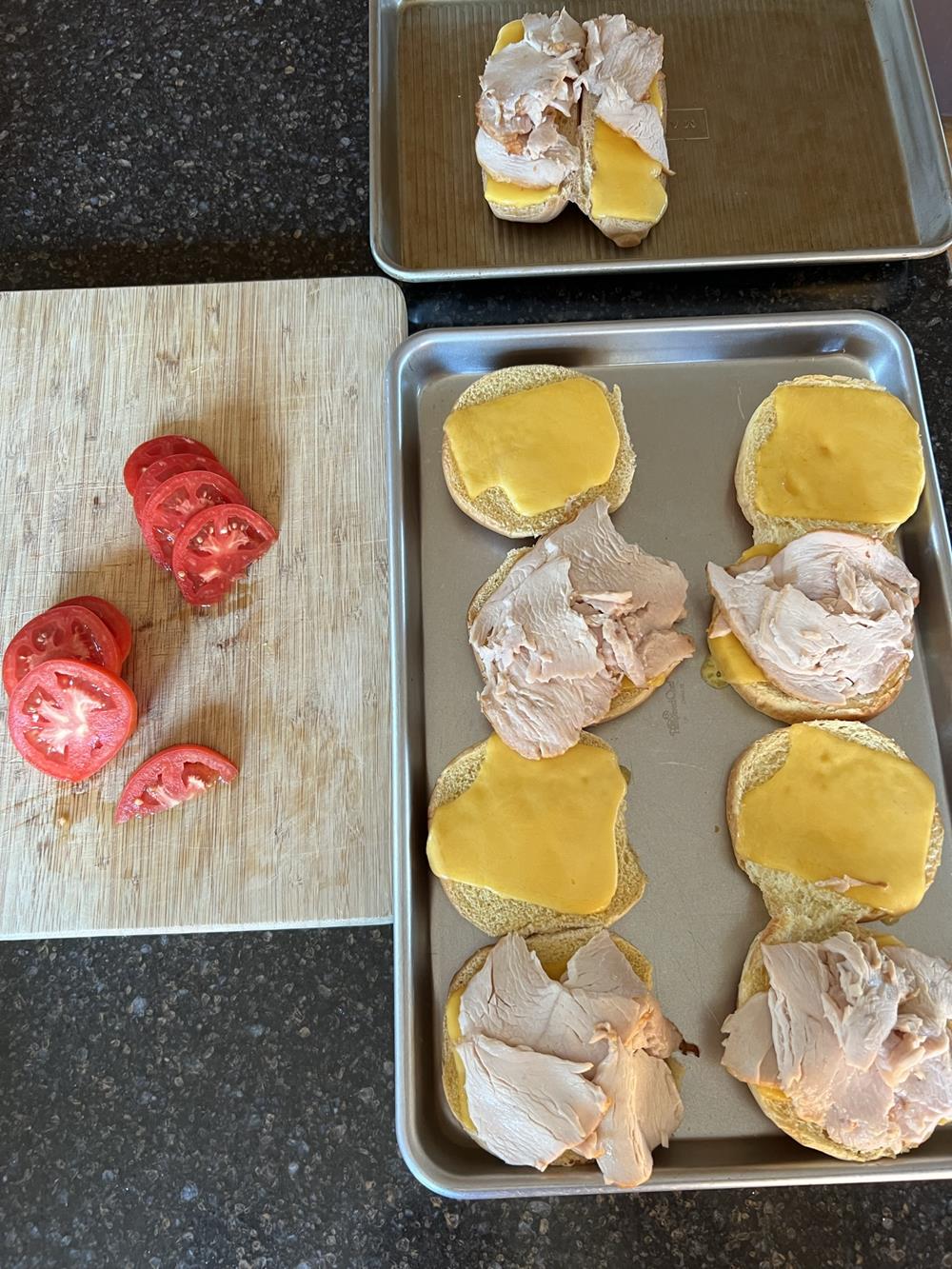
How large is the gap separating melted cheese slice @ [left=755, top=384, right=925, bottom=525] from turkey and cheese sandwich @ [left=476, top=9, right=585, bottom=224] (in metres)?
0.77

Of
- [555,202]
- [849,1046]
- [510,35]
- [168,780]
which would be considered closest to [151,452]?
[168,780]

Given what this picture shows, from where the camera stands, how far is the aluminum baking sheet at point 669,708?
1.68 metres

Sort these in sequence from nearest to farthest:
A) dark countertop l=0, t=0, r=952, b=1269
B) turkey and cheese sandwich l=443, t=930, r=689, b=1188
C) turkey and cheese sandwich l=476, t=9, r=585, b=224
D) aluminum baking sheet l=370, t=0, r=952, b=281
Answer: turkey and cheese sandwich l=443, t=930, r=689, b=1188 < dark countertop l=0, t=0, r=952, b=1269 < turkey and cheese sandwich l=476, t=9, r=585, b=224 < aluminum baking sheet l=370, t=0, r=952, b=281

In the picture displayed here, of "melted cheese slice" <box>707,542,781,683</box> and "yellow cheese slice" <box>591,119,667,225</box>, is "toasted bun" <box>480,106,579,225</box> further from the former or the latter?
"melted cheese slice" <box>707,542,781,683</box>

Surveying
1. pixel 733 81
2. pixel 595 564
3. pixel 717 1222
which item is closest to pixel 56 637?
pixel 595 564

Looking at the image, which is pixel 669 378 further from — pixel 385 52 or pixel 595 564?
pixel 385 52

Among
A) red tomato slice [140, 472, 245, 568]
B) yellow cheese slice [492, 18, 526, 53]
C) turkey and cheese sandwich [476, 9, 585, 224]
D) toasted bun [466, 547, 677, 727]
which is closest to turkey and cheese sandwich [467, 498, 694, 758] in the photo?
toasted bun [466, 547, 677, 727]

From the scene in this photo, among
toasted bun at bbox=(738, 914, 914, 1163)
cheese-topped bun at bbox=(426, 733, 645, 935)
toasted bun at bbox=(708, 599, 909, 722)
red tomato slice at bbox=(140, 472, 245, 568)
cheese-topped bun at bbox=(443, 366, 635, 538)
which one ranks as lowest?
toasted bun at bbox=(738, 914, 914, 1163)

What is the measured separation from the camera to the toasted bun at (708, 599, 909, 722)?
1863mm

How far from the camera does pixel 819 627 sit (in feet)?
5.80

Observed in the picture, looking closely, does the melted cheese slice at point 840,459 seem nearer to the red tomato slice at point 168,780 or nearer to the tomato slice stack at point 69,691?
the red tomato slice at point 168,780

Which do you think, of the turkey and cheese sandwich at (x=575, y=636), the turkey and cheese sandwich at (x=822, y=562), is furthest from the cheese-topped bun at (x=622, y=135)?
the turkey and cheese sandwich at (x=575, y=636)

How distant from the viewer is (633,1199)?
169 cm

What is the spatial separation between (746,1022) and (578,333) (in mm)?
1525
